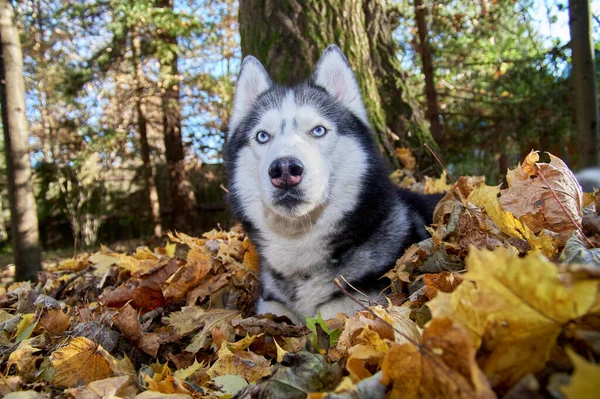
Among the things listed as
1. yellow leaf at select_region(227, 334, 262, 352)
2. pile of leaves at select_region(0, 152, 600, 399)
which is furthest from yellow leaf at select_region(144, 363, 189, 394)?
yellow leaf at select_region(227, 334, 262, 352)

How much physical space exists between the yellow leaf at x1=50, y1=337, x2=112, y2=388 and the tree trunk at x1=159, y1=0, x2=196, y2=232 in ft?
32.7

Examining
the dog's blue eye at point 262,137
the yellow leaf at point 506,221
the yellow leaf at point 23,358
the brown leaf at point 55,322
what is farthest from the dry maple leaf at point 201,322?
the yellow leaf at point 506,221

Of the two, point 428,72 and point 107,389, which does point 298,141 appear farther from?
point 428,72

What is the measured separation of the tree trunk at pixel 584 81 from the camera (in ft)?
21.2

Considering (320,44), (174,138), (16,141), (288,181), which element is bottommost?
(288,181)

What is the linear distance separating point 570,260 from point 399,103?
388cm

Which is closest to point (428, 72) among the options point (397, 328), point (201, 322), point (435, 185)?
point (435, 185)

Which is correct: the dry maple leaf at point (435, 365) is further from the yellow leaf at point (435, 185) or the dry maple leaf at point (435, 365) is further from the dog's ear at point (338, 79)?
the yellow leaf at point (435, 185)

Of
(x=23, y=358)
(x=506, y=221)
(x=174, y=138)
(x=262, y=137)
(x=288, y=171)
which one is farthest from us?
(x=174, y=138)

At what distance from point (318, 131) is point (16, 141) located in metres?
5.61

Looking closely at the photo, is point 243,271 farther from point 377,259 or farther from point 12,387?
point 12,387

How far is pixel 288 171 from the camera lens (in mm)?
2314

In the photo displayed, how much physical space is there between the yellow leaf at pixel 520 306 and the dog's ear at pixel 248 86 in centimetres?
249

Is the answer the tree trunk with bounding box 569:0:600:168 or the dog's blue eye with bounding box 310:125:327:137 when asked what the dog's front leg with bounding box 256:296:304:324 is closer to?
the dog's blue eye with bounding box 310:125:327:137
